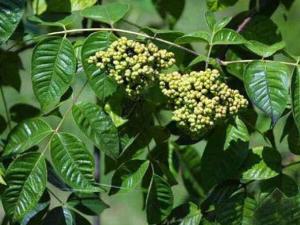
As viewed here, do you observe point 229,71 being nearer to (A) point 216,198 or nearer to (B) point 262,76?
(B) point 262,76

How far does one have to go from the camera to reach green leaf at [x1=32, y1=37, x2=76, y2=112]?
1.66 m

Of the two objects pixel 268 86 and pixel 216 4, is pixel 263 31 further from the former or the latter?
pixel 268 86

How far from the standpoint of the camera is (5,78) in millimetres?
2234

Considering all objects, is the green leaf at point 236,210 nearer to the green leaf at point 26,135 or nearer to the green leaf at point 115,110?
the green leaf at point 115,110

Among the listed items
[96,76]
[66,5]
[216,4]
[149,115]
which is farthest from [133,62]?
[216,4]

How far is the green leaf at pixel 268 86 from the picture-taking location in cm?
160

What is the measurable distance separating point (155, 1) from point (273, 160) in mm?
743

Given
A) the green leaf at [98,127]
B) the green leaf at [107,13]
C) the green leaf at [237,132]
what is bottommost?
the green leaf at [237,132]

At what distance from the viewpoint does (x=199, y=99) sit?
1575mm

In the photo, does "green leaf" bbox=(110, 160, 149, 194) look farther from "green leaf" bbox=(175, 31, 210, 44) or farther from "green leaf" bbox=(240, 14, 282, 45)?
"green leaf" bbox=(240, 14, 282, 45)

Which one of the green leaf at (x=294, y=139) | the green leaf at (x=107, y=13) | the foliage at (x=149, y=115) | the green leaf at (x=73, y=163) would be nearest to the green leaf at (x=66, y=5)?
the foliage at (x=149, y=115)

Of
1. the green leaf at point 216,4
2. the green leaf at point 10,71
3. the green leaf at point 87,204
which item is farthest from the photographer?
the green leaf at point 10,71

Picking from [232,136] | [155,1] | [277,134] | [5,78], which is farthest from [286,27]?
[232,136]

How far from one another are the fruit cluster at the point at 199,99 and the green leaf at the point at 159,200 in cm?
21
